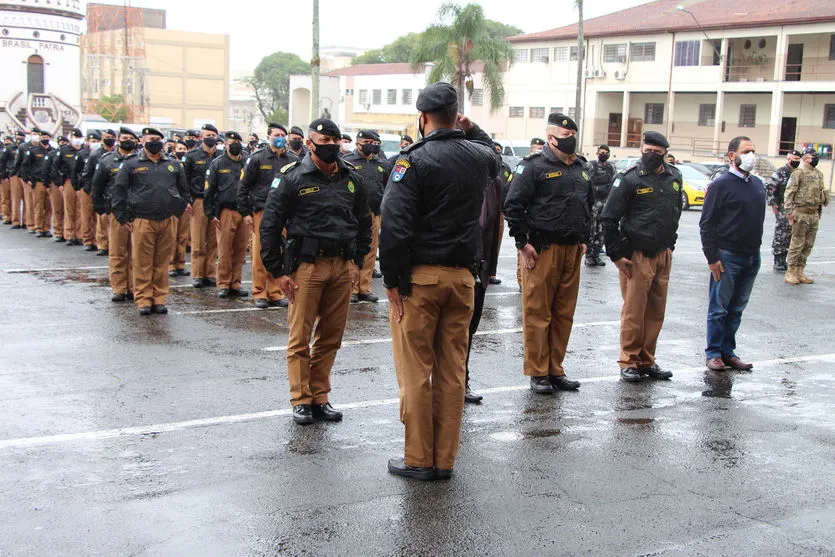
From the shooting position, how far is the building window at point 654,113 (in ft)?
181

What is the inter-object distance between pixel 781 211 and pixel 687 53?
128 ft

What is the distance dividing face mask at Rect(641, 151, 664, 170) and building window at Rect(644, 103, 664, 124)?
4895cm

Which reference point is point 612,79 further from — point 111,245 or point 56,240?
point 111,245

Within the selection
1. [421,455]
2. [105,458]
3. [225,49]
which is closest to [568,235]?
[421,455]

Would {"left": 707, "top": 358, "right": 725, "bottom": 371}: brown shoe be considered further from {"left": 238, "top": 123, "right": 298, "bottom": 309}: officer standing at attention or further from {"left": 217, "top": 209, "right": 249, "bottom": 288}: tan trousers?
{"left": 217, "top": 209, "right": 249, "bottom": 288}: tan trousers

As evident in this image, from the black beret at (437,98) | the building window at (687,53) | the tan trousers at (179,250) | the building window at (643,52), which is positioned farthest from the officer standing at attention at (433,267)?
the building window at (643,52)

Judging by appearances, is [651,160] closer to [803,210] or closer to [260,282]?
[260,282]

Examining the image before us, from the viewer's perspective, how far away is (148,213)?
10.9 metres

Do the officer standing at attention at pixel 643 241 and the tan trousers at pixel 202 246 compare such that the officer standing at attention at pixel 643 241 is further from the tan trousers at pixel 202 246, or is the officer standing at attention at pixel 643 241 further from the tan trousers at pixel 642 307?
the tan trousers at pixel 202 246

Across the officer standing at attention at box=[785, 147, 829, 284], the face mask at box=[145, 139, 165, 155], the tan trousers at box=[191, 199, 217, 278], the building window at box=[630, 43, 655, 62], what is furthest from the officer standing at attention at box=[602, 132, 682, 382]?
the building window at box=[630, 43, 655, 62]

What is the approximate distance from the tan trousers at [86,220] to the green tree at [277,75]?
3438 inches

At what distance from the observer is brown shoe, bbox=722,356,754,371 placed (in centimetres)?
868

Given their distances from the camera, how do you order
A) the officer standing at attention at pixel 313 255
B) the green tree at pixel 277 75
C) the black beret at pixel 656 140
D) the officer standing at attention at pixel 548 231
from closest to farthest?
the officer standing at attention at pixel 313 255 < the officer standing at attention at pixel 548 231 < the black beret at pixel 656 140 < the green tree at pixel 277 75

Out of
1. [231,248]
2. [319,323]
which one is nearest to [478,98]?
[231,248]
